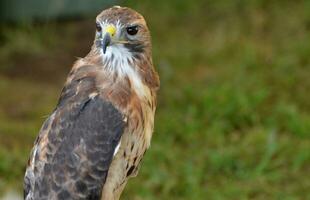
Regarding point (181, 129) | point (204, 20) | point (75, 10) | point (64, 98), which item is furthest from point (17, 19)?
point (64, 98)

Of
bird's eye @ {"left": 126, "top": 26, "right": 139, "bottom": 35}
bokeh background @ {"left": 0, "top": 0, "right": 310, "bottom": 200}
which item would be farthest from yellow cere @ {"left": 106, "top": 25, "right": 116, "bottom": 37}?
bokeh background @ {"left": 0, "top": 0, "right": 310, "bottom": 200}

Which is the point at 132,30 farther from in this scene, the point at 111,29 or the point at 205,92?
the point at 205,92

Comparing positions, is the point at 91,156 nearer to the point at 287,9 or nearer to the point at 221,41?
the point at 221,41

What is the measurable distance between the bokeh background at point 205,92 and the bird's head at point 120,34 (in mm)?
2486

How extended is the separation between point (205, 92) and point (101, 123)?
4.03 m

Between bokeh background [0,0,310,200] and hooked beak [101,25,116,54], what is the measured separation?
A: 266cm

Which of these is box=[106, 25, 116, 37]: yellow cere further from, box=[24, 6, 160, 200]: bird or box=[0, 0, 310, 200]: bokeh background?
box=[0, 0, 310, 200]: bokeh background

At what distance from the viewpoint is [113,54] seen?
18.3 ft

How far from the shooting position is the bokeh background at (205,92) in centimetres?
821

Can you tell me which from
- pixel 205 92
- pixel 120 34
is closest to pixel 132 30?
pixel 120 34

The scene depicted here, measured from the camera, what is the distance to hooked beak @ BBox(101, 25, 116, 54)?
5441mm

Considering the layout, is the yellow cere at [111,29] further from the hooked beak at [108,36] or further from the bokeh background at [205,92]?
the bokeh background at [205,92]

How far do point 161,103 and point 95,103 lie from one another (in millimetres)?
4064

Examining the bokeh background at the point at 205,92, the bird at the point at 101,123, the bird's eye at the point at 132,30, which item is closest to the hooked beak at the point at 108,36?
the bird at the point at 101,123
